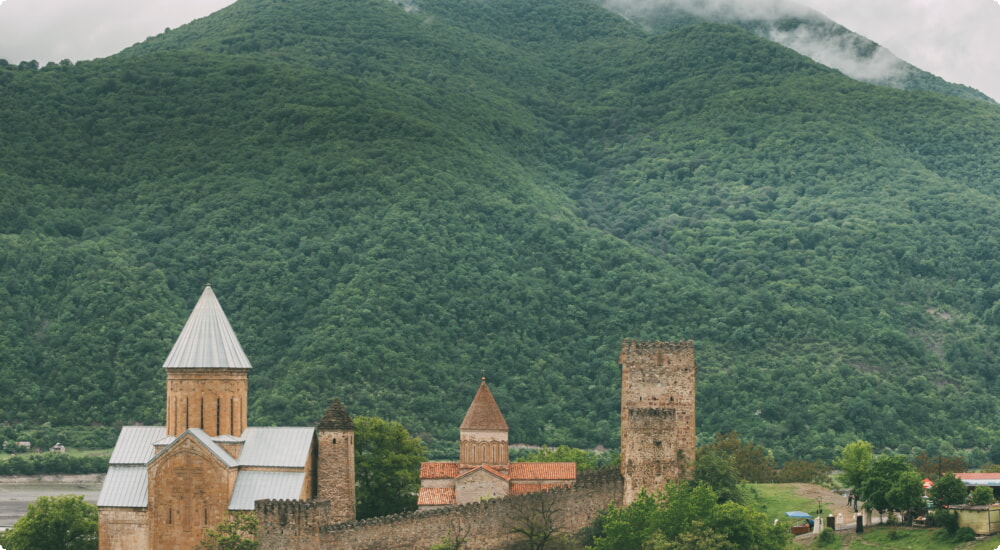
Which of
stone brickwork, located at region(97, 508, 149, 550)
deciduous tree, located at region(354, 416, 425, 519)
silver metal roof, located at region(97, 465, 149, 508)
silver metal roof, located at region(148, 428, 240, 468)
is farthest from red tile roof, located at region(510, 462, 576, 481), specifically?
stone brickwork, located at region(97, 508, 149, 550)

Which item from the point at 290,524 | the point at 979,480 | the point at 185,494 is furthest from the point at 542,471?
the point at 979,480

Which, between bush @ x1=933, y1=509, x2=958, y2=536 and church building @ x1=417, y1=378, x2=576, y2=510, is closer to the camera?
bush @ x1=933, y1=509, x2=958, y2=536

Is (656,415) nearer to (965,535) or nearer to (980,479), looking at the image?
(965,535)

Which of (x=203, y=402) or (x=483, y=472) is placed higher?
(x=203, y=402)

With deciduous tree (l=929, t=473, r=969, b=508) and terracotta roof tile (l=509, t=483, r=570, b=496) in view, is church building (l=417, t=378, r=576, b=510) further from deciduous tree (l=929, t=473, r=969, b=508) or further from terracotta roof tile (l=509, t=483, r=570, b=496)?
deciduous tree (l=929, t=473, r=969, b=508)

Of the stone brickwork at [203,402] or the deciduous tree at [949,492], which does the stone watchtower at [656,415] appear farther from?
the stone brickwork at [203,402]

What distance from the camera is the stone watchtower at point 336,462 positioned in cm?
4738

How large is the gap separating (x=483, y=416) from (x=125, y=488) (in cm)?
1335

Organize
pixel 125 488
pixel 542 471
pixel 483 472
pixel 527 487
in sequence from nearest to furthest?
pixel 125 488 < pixel 483 472 < pixel 527 487 < pixel 542 471

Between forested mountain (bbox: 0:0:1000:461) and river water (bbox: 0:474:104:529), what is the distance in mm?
3876

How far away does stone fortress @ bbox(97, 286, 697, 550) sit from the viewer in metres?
45.8

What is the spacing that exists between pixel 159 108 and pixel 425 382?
48.5m

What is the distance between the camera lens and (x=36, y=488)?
85.7 m

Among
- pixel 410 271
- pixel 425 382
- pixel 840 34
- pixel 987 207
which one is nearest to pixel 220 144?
pixel 410 271
